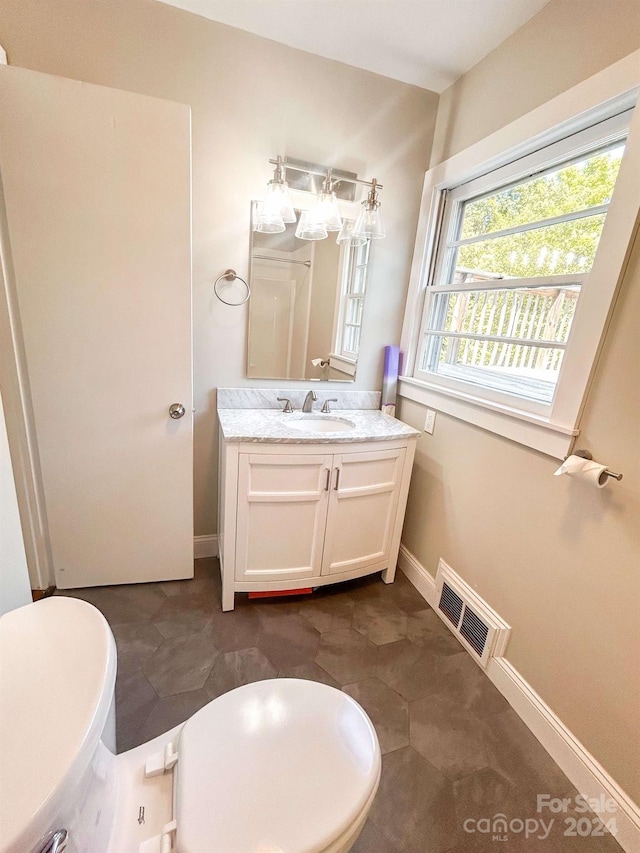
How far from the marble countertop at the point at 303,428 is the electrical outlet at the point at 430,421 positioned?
0.15 metres

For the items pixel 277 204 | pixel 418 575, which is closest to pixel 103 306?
pixel 277 204

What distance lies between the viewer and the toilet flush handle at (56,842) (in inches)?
19.3

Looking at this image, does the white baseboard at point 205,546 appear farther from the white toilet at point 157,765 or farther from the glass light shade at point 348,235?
the glass light shade at point 348,235

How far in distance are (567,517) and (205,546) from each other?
1754 mm

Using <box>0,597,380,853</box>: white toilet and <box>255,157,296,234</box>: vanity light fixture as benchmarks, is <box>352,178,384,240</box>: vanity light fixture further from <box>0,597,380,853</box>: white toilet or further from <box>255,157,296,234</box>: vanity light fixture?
<box>0,597,380,853</box>: white toilet

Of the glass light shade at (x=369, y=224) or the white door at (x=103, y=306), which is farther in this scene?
the glass light shade at (x=369, y=224)

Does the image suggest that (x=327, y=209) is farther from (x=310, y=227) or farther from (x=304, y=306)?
(x=304, y=306)

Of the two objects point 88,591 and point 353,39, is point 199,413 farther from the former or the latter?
point 353,39

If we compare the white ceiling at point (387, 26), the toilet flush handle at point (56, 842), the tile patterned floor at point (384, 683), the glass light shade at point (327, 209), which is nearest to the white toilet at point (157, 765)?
the toilet flush handle at point (56, 842)

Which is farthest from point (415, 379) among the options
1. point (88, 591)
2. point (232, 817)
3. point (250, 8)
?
point (88, 591)

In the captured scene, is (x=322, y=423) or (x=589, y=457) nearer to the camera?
(x=589, y=457)

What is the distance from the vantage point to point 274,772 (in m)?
0.74

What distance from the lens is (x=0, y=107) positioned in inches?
49.6

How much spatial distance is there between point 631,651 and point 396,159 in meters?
2.21
